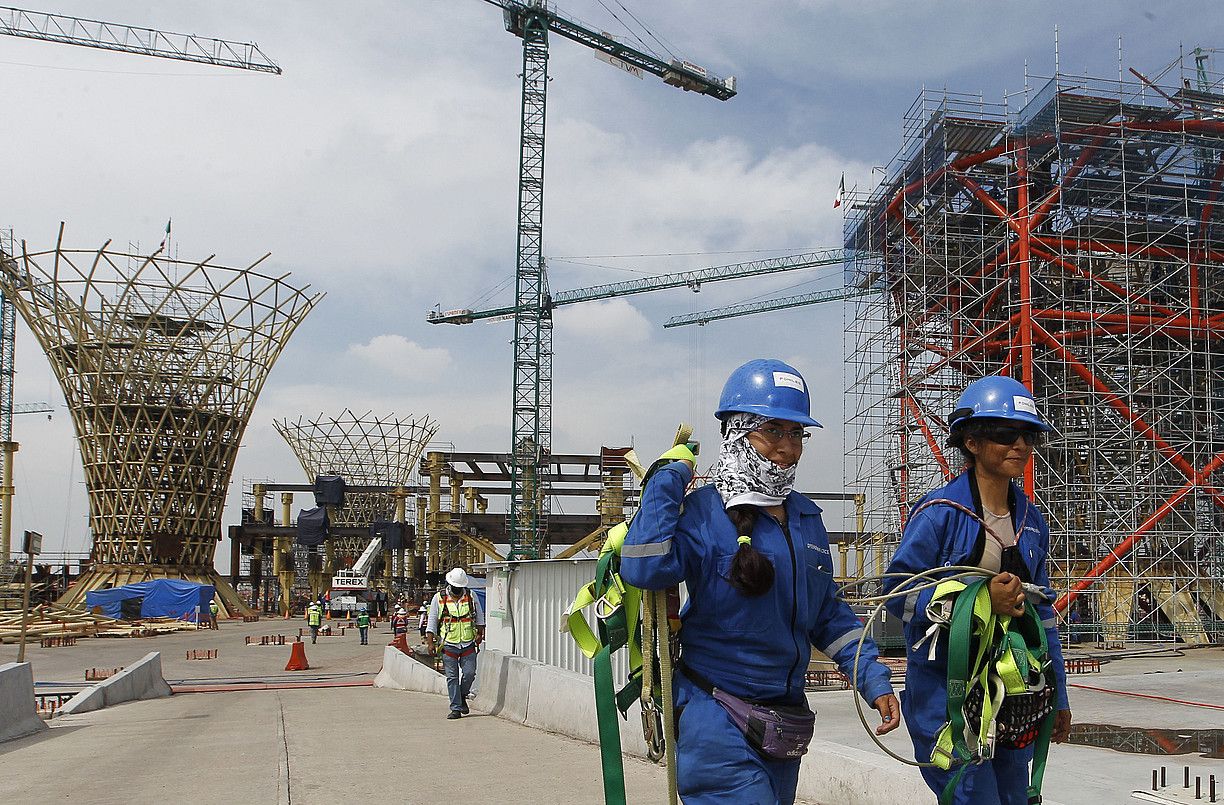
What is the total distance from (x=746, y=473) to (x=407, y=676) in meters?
14.6

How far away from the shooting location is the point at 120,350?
49.1 meters

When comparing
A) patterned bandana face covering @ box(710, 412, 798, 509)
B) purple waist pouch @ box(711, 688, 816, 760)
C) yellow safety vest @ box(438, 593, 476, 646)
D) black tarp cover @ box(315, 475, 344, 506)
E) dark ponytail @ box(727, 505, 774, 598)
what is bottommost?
yellow safety vest @ box(438, 593, 476, 646)

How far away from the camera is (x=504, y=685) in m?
11.3

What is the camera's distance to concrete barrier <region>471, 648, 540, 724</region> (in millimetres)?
10664

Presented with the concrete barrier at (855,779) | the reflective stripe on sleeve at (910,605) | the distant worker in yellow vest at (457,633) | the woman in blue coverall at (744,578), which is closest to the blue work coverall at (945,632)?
the reflective stripe on sleeve at (910,605)

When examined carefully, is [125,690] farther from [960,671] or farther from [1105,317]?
[1105,317]

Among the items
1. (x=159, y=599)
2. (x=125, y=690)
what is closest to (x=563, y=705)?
(x=125, y=690)

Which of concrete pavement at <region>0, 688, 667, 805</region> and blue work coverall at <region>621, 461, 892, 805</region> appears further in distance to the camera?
concrete pavement at <region>0, 688, 667, 805</region>

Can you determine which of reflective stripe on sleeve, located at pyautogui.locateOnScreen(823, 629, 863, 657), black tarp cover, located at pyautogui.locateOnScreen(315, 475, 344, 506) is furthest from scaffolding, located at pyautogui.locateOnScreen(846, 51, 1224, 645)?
black tarp cover, located at pyautogui.locateOnScreen(315, 475, 344, 506)

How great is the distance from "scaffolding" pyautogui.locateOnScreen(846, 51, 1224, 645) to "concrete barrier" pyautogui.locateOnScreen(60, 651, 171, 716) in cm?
1849

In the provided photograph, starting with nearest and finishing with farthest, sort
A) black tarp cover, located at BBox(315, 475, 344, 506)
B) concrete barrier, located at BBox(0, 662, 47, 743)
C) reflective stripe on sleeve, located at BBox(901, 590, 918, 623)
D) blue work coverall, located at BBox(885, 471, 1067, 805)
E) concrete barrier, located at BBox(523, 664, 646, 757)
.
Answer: blue work coverall, located at BBox(885, 471, 1067, 805) → reflective stripe on sleeve, located at BBox(901, 590, 918, 623) → concrete barrier, located at BBox(523, 664, 646, 757) → concrete barrier, located at BBox(0, 662, 47, 743) → black tarp cover, located at BBox(315, 475, 344, 506)

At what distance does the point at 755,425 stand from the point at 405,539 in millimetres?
50093

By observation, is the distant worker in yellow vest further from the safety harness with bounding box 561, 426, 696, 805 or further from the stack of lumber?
the stack of lumber

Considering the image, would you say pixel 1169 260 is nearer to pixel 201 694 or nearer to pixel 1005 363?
pixel 1005 363
